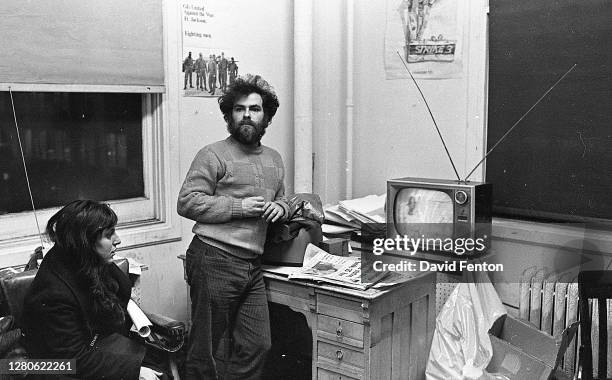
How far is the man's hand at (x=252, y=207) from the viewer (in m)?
2.84

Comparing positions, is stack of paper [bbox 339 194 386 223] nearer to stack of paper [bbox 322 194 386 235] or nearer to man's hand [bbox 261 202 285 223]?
stack of paper [bbox 322 194 386 235]

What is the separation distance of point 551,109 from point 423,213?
0.80 m

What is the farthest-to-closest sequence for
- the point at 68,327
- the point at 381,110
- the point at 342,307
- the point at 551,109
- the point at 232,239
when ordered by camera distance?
the point at 381,110, the point at 551,109, the point at 232,239, the point at 342,307, the point at 68,327

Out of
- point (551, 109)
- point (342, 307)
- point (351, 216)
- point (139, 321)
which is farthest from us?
point (351, 216)

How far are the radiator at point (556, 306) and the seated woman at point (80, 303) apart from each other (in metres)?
1.73

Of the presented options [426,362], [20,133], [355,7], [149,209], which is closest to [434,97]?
[355,7]

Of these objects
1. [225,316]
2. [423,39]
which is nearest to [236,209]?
[225,316]

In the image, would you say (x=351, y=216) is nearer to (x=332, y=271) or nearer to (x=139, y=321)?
(x=332, y=271)

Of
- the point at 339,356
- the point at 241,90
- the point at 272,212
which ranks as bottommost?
the point at 339,356

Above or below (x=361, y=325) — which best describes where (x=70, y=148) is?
above

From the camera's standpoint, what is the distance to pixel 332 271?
2.93 meters

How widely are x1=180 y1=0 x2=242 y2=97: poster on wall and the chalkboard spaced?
139 centimetres

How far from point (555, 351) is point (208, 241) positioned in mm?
1548

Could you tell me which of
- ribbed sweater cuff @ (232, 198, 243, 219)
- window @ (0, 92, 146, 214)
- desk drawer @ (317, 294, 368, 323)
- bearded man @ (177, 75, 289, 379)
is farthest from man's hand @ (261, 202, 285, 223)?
window @ (0, 92, 146, 214)
